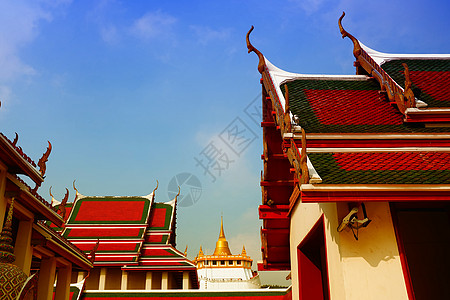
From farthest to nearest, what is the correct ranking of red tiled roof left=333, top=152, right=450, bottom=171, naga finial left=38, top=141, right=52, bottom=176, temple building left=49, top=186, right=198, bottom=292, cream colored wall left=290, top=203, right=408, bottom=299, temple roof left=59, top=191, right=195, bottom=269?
temple roof left=59, top=191, right=195, bottom=269 < temple building left=49, top=186, right=198, bottom=292 < naga finial left=38, top=141, right=52, bottom=176 < red tiled roof left=333, top=152, right=450, bottom=171 < cream colored wall left=290, top=203, right=408, bottom=299

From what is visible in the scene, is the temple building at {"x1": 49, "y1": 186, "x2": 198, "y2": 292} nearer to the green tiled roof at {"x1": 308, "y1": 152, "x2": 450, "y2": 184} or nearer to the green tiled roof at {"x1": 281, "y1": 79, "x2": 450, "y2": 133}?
the green tiled roof at {"x1": 281, "y1": 79, "x2": 450, "y2": 133}

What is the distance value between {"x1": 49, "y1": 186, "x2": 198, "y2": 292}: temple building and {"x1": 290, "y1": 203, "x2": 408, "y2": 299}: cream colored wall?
16494 millimetres

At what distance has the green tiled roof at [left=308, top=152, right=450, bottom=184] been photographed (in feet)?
12.9

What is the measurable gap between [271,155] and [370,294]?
11.5ft

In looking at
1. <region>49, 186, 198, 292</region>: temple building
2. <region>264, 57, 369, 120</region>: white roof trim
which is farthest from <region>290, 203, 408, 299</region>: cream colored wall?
<region>49, 186, 198, 292</region>: temple building

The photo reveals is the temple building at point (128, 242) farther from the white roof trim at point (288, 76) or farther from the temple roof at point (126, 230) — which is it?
the white roof trim at point (288, 76)

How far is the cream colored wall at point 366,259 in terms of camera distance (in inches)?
153

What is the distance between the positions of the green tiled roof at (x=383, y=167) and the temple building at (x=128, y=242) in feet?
54.4

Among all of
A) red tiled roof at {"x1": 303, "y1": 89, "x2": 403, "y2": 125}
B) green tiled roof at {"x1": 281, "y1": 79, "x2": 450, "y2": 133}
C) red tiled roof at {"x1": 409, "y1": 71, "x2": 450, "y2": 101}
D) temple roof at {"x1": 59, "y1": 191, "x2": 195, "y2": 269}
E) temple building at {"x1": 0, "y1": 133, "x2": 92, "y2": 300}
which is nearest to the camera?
green tiled roof at {"x1": 281, "y1": 79, "x2": 450, "y2": 133}

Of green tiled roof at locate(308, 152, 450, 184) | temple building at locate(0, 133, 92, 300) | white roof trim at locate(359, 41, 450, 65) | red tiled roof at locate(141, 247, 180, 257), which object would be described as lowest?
green tiled roof at locate(308, 152, 450, 184)

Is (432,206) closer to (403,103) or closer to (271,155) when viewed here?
(403,103)

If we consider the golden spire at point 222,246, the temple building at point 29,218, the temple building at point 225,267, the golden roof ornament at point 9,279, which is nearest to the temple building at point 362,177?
the golden roof ornament at point 9,279

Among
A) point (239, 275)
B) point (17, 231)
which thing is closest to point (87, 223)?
point (239, 275)

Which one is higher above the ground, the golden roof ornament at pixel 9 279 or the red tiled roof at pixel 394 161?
the red tiled roof at pixel 394 161
